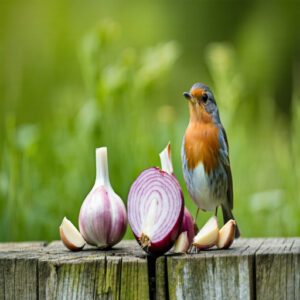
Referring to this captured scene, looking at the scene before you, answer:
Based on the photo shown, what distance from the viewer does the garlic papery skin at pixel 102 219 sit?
320cm

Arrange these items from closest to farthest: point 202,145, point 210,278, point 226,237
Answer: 1. point 210,278
2. point 226,237
3. point 202,145

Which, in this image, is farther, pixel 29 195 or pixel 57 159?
pixel 57 159

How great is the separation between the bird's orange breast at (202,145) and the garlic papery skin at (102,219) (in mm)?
359

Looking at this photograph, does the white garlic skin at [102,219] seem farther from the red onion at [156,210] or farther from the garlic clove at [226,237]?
the garlic clove at [226,237]

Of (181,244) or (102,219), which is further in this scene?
(102,219)

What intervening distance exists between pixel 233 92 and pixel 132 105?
783 millimetres

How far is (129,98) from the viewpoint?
18.4ft

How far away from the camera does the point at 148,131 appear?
6.17 metres

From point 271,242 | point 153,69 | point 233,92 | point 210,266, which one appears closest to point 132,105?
point 153,69

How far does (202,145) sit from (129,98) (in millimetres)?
2249

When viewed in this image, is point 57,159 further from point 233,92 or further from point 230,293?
point 230,293

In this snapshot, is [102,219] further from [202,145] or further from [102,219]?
[202,145]

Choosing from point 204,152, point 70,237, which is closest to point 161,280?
point 70,237

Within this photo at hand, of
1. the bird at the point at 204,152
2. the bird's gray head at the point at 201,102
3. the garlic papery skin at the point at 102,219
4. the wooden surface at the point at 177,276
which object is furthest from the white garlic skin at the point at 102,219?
the bird's gray head at the point at 201,102
